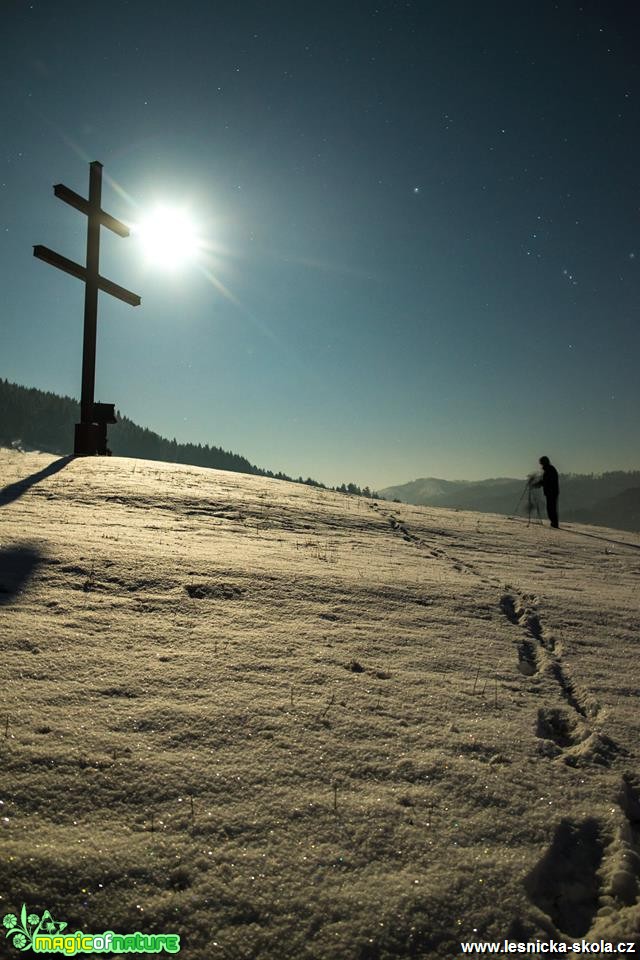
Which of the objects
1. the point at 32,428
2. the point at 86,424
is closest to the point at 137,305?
the point at 86,424

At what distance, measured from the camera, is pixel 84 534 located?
20.1 feet

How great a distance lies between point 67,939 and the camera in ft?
5.67

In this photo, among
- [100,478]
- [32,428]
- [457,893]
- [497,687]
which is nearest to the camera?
[457,893]

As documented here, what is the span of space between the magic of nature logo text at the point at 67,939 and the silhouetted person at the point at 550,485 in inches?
549

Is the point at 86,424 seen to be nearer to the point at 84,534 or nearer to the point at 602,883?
the point at 84,534

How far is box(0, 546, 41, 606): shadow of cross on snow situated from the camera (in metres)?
4.22

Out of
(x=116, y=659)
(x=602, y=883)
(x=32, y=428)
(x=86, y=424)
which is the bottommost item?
(x=602, y=883)

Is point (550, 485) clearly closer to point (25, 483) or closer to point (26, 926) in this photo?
point (25, 483)

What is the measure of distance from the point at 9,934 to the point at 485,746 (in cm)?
256

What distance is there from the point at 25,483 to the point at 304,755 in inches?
334

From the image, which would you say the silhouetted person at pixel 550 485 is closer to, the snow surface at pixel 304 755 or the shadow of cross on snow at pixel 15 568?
the snow surface at pixel 304 755

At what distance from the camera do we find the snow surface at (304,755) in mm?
1933

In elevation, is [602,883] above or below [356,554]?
below

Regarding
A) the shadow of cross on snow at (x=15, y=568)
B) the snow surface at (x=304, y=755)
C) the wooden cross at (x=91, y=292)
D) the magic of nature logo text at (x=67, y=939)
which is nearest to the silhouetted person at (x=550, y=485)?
the snow surface at (x=304, y=755)
